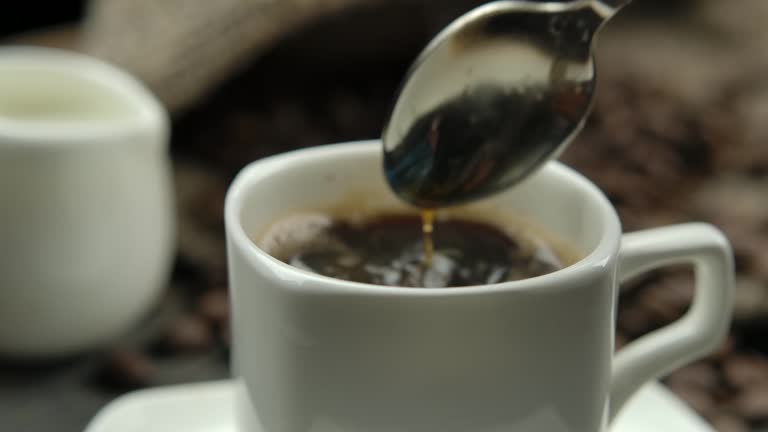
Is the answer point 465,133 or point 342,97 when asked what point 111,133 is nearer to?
point 465,133

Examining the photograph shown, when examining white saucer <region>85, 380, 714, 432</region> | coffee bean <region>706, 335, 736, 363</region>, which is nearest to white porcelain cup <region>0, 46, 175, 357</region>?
white saucer <region>85, 380, 714, 432</region>

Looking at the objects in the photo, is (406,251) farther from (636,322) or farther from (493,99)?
(636,322)

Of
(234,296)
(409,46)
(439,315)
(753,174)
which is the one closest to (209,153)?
(409,46)

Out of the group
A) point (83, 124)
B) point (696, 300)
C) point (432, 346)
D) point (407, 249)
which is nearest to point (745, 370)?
point (696, 300)

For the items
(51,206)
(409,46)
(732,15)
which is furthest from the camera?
Answer: (732,15)

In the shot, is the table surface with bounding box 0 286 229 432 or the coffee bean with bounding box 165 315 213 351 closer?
the table surface with bounding box 0 286 229 432

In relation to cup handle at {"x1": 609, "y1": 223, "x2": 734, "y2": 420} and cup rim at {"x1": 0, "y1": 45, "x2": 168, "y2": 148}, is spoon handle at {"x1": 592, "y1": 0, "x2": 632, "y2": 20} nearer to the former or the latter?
cup handle at {"x1": 609, "y1": 223, "x2": 734, "y2": 420}

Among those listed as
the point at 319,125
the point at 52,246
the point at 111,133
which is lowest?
the point at 319,125
